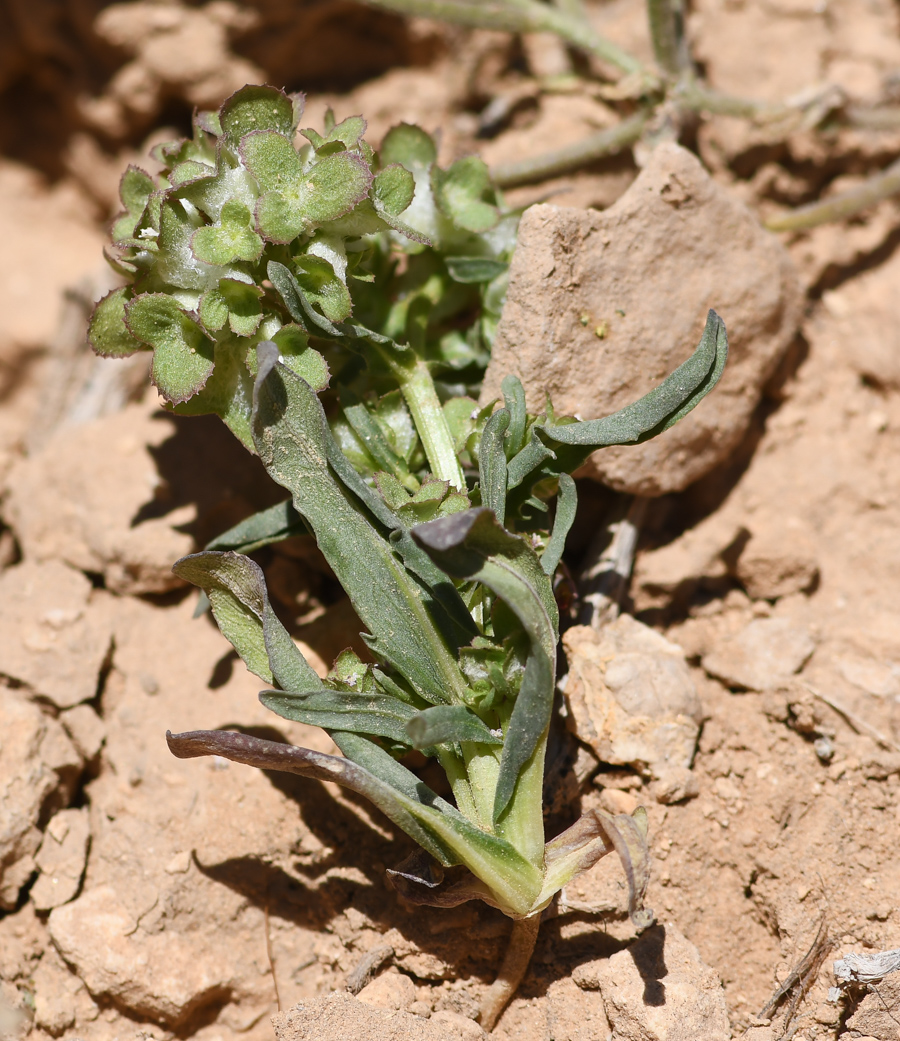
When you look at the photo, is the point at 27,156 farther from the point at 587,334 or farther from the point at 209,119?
the point at 587,334

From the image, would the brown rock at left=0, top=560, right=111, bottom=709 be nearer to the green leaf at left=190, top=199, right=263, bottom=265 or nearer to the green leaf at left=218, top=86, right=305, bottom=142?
the green leaf at left=190, top=199, right=263, bottom=265

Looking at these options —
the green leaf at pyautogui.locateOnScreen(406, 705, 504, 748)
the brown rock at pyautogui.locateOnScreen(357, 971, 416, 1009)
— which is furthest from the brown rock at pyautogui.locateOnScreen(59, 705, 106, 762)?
the green leaf at pyautogui.locateOnScreen(406, 705, 504, 748)

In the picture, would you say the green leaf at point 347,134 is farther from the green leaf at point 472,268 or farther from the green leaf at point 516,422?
the green leaf at point 516,422

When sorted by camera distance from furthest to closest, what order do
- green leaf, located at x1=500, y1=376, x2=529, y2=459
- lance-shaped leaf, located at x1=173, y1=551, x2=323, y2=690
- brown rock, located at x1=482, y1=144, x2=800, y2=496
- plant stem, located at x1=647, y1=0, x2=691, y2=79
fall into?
plant stem, located at x1=647, y1=0, x2=691, y2=79
brown rock, located at x1=482, y1=144, x2=800, y2=496
green leaf, located at x1=500, y1=376, x2=529, y2=459
lance-shaped leaf, located at x1=173, y1=551, x2=323, y2=690

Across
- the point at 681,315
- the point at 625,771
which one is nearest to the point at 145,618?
the point at 625,771

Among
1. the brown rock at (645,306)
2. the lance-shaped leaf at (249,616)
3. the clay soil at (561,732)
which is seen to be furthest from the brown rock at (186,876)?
the brown rock at (645,306)

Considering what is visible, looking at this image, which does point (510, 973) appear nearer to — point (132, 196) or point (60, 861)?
point (60, 861)
